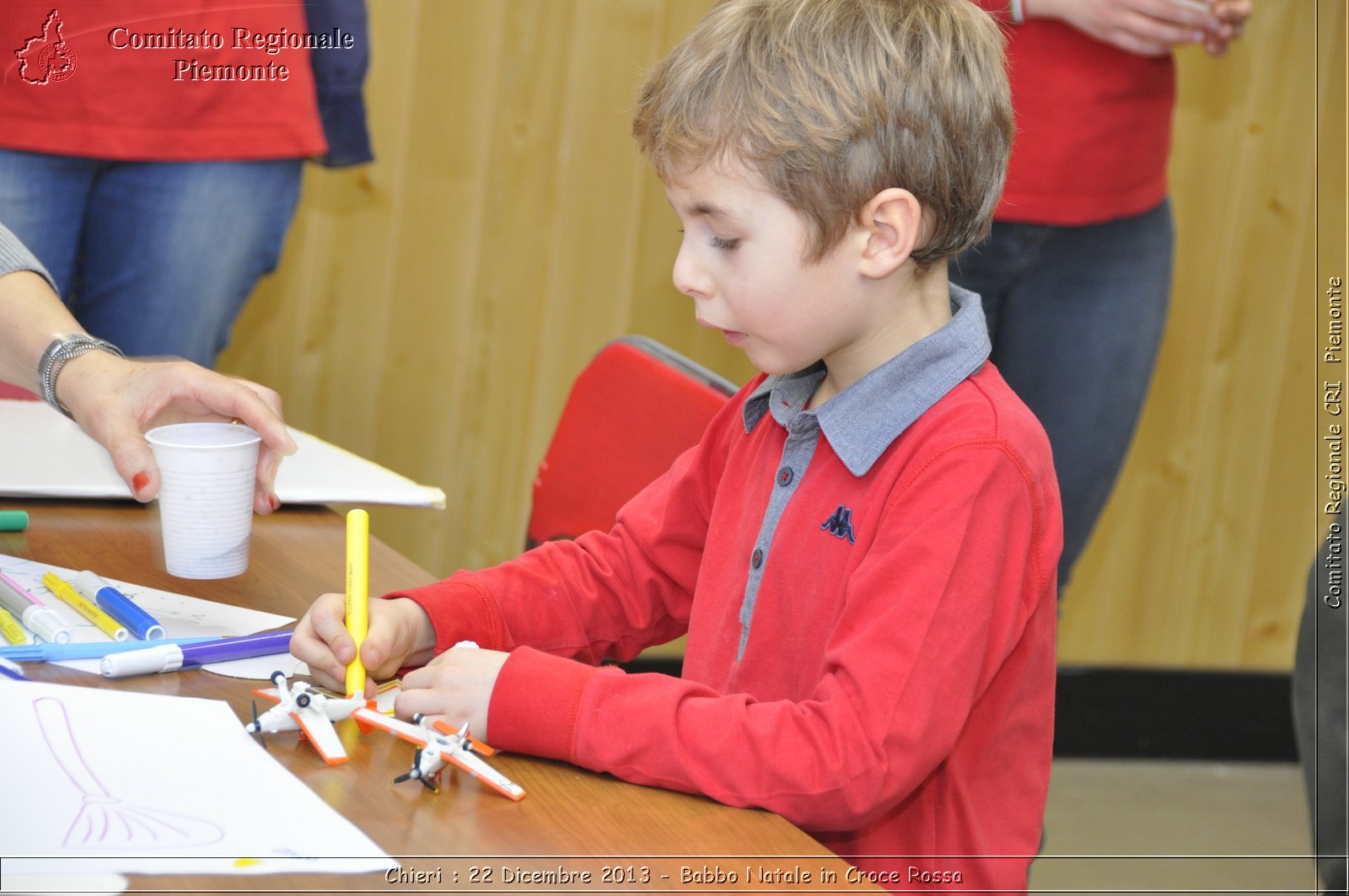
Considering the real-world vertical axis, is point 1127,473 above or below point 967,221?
below

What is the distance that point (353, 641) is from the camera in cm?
87

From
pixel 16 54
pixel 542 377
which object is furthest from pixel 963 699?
pixel 542 377

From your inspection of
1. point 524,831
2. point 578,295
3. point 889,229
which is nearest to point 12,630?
point 524,831

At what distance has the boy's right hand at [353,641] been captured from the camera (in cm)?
88

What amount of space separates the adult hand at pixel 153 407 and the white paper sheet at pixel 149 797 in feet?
1.01

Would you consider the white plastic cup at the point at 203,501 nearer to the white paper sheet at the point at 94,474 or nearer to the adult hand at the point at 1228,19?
the white paper sheet at the point at 94,474

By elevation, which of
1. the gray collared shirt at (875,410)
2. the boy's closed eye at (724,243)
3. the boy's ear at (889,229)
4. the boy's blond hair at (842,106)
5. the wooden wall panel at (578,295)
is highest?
the boy's blond hair at (842,106)

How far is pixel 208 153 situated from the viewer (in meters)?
1.63

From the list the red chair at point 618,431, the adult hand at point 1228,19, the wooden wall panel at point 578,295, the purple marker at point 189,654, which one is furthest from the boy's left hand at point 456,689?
the wooden wall panel at point 578,295

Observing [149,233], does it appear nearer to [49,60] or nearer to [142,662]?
[49,60]

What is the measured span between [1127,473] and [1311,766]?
77.3 inches

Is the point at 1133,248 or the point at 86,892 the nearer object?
the point at 86,892

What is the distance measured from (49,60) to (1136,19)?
4.15ft

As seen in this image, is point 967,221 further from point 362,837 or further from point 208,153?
point 208,153
